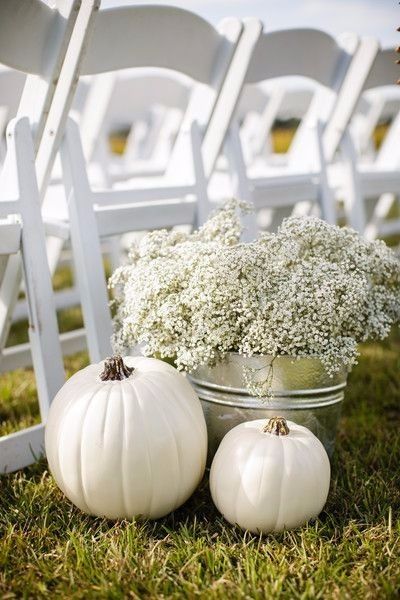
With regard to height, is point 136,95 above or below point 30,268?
above

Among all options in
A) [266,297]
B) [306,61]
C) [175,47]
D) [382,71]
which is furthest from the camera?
[382,71]

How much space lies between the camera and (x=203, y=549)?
1510 millimetres

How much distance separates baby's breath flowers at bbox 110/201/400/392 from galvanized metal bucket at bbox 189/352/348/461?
0.13 ft

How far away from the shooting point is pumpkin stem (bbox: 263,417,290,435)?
63.9 inches

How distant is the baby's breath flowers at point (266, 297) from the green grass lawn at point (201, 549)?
0.35m

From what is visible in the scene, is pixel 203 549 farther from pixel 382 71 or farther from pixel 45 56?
pixel 382 71

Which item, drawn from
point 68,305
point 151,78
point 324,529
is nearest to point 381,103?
point 151,78

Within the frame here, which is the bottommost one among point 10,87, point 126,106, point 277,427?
point 277,427

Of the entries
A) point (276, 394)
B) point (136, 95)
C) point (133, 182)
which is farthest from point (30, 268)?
point (136, 95)

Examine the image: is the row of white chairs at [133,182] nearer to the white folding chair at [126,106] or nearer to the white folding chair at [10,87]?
the white folding chair at [10,87]

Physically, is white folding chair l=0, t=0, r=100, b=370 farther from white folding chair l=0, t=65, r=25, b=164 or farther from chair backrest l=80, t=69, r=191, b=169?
chair backrest l=80, t=69, r=191, b=169

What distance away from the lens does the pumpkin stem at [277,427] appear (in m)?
1.62

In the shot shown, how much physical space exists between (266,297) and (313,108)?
1671mm

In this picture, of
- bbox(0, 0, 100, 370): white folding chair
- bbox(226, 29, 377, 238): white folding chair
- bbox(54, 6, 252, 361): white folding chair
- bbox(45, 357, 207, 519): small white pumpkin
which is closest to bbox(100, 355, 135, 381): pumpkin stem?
bbox(45, 357, 207, 519): small white pumpkin
